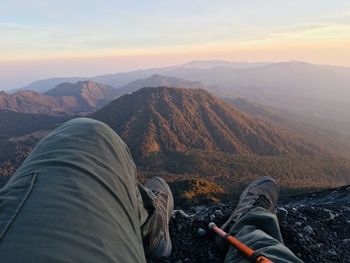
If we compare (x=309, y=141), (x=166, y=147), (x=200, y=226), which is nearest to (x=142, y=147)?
(x=166, y=147)

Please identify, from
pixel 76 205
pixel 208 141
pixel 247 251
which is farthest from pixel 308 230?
pixel 208 141

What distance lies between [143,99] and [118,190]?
380 feet

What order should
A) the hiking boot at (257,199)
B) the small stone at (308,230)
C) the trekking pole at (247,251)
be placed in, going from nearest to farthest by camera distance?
1. the trekking pole at (247,251)
2. the hiking boot at (257,199)
3. the small stone at (308,230)

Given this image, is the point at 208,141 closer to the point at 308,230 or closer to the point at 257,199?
the point at 308,230

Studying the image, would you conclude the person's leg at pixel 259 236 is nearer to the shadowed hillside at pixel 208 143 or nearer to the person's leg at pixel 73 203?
the person's leg at pixel 73 203

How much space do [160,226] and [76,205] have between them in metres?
1.47

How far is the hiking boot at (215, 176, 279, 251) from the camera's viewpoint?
3.27 metres

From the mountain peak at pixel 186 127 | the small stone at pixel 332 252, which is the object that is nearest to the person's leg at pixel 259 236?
the small stone at pixel 332 252

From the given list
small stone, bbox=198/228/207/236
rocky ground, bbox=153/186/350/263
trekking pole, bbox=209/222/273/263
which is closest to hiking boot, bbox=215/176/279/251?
rocky ground, bbox=153/186/350/263

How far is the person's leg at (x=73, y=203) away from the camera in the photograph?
1.22 metres

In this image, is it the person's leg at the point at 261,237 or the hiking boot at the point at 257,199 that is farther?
the hiking boot at the point at 257,199

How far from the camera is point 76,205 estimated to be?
146 cm

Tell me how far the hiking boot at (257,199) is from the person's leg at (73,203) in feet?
4.64

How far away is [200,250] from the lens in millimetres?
3465
